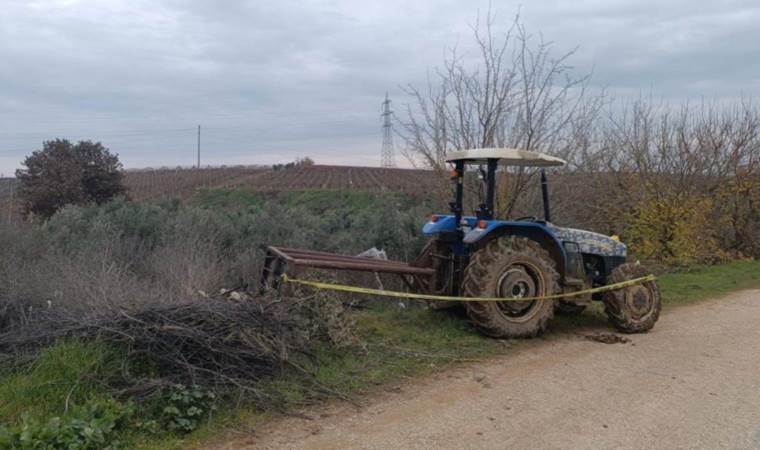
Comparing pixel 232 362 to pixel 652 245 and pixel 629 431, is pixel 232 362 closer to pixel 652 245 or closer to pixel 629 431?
pixel 629 431

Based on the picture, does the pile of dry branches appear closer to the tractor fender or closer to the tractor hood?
the tractor fender

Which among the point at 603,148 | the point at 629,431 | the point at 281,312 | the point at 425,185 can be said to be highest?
the point at 603,148

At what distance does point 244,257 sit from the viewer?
10531mm

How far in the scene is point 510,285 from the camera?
7.23m

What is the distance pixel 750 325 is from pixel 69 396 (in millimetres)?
8352

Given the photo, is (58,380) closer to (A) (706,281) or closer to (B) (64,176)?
(A) (706,281)

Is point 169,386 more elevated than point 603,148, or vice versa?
point 603,148

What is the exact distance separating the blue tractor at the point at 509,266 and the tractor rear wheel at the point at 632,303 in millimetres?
12

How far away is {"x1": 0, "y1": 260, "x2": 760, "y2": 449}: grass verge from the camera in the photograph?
459 centimetres

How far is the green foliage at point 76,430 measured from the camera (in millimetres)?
3930

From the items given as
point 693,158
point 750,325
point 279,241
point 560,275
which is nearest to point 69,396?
point 560,275

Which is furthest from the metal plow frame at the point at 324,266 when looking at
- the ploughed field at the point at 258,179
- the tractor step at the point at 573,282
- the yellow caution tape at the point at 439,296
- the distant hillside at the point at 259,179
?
the distant hillside at the point at 259,179

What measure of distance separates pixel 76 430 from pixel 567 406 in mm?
3688

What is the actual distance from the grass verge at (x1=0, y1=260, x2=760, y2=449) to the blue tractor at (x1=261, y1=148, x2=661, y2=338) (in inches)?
16.3
